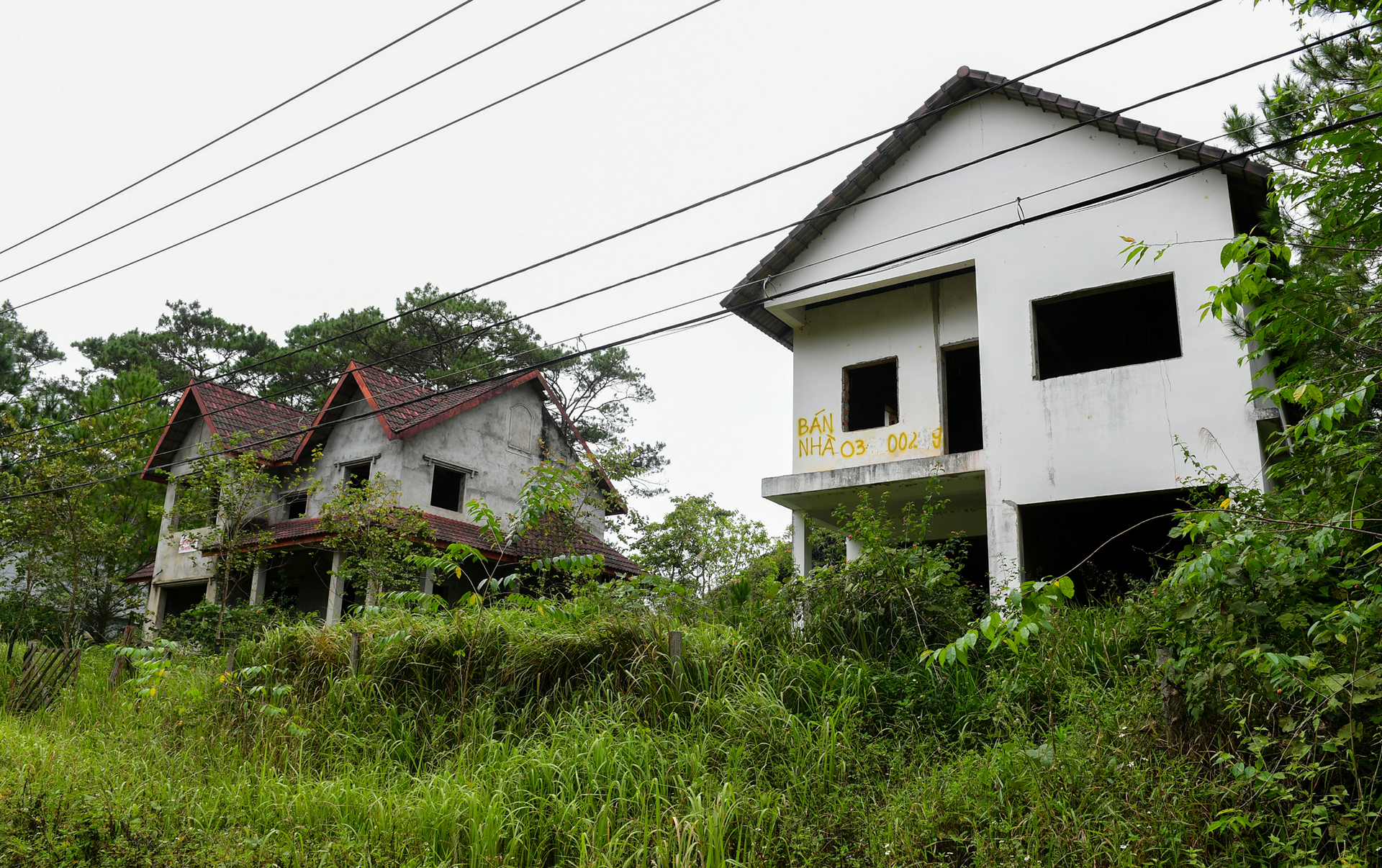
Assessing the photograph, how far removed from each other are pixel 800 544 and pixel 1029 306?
412 cm

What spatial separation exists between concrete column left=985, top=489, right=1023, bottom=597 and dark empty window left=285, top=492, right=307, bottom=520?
15657 mm

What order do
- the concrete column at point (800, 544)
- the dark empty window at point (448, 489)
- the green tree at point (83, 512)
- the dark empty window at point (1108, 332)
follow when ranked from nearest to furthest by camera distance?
the concrete column at point (800, 544) → the dark empty window at point (1108, 332) → the green tree at point (83, 512) → the dark empty window at point (448, 489)

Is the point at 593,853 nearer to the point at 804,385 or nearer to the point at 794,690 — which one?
the point at 794,690

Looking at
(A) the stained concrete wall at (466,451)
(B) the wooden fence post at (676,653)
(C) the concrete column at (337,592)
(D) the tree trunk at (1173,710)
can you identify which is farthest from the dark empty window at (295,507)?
(D) the tree trunk at (1173,710)

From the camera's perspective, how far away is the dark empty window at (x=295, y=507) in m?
20.7

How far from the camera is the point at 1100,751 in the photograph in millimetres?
5703

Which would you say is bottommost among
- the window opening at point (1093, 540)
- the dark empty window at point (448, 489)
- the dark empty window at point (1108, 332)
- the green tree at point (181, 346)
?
the window opening at point (1093, 540)

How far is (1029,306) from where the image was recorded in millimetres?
10766

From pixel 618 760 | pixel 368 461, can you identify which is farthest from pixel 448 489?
pixel 618 760

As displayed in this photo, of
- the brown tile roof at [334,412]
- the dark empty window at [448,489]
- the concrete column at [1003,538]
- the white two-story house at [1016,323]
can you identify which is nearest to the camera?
the white two-story house at [1016,323]

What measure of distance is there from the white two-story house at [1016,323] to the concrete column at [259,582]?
459 inches

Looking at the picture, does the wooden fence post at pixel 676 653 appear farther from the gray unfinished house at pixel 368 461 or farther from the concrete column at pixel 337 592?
the concrete column at pixel 337 592

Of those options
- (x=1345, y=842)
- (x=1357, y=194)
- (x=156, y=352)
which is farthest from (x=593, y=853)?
(x=156, y=352)

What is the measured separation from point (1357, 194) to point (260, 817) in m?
8.53
